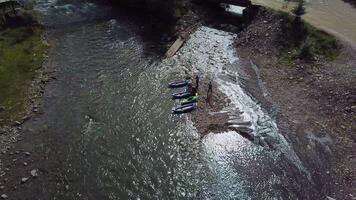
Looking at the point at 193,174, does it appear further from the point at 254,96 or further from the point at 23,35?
the point at 23,35

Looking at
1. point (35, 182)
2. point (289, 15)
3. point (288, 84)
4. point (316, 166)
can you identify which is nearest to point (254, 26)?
point (289, 15)

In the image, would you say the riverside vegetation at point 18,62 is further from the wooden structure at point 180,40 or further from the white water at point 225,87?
the white water at point 225,87

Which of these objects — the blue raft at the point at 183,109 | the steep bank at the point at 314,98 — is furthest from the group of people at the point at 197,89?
the steep bank at the point at 314,98

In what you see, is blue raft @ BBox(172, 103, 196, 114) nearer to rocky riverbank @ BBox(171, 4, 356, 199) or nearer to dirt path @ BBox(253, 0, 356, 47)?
rocky riverbank @ BBox(171, 4, 356, 199)

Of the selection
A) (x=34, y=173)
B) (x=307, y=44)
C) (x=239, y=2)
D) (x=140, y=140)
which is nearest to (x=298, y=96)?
(x=307, y=44)

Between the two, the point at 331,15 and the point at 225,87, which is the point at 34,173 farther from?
the point at 331,15

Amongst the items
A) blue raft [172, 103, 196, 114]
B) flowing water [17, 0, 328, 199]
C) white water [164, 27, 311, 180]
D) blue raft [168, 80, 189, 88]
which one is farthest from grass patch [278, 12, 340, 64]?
blue raft [172, 103, 196, 114]
